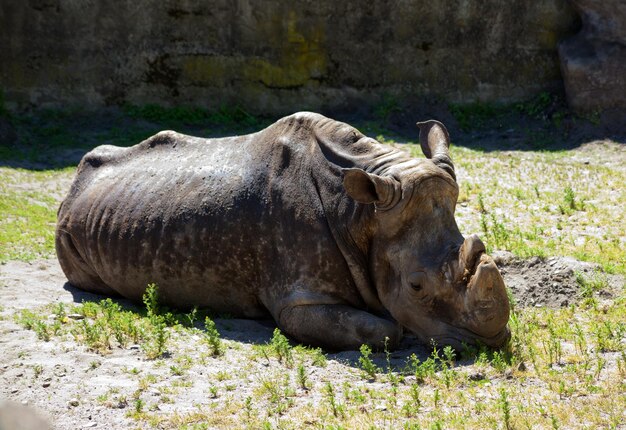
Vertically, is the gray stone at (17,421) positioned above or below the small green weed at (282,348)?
above

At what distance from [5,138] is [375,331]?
34.4 feet

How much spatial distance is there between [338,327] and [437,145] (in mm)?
1904

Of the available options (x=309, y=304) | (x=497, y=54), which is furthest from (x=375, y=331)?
(x=497, y=54)

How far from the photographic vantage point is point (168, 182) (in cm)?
902

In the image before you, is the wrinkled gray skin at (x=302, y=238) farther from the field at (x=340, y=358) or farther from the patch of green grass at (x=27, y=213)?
the patch of green grass at (x=27, y=213)

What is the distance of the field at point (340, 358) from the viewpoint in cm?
597

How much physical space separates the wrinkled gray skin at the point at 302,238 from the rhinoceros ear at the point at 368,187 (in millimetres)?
11

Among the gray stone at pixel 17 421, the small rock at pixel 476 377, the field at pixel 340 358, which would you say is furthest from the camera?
the small rock at pixel 476 377

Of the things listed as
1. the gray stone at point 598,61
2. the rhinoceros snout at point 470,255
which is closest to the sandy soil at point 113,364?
the rhinoceros snout at point 470,255

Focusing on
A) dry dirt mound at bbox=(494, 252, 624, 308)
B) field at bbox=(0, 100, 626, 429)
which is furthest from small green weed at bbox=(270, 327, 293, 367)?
dry dirt mound at bbox=(494, 252, 624, 308)

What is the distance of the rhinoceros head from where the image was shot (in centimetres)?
699

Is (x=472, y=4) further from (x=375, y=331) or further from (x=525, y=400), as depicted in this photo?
(x=525, y=400)

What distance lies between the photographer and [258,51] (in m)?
17.3

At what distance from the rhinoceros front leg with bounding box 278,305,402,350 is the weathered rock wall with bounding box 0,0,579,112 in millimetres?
9682
